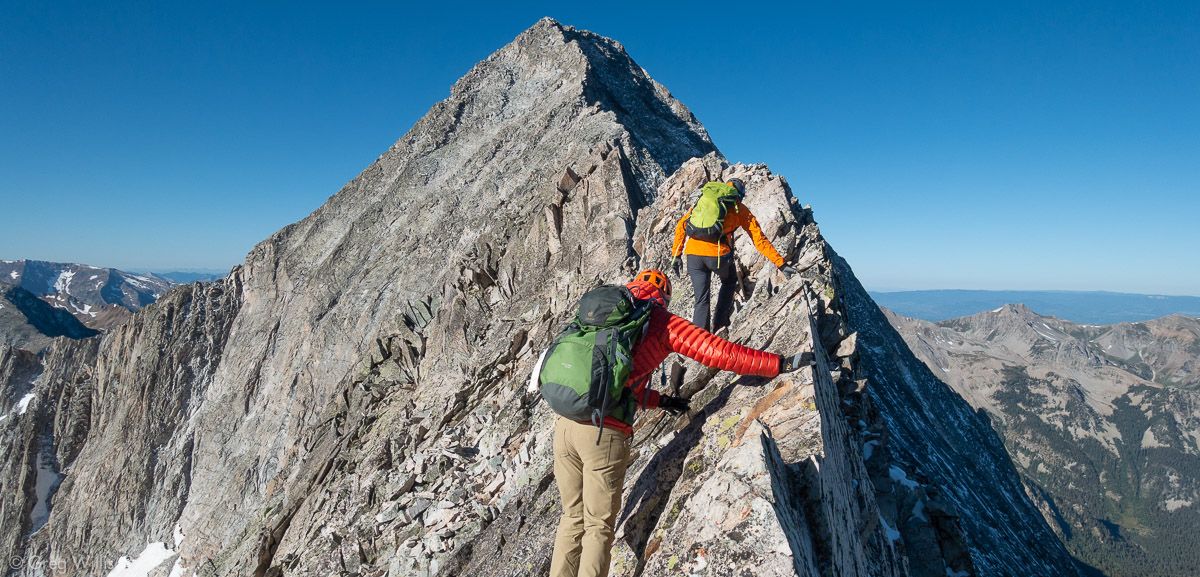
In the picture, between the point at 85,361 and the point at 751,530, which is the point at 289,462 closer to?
the point at 751,530

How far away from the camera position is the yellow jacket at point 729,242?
12.4m

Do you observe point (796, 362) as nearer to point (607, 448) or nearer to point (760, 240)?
point (607, 448)

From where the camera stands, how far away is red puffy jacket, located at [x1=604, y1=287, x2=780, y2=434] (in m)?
7.93

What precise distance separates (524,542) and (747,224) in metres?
8.35

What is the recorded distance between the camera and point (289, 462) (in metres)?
30.1

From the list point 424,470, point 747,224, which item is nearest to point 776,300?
point 747,224

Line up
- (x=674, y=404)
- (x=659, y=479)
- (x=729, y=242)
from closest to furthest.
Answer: (x=659, y=479) → (x=674, y=404) → (x=729, y=242)

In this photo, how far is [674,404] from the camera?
988cm

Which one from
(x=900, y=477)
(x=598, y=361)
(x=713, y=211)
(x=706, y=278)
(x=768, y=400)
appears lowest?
(x=900, y=477)

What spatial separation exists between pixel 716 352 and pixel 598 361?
5.76ft

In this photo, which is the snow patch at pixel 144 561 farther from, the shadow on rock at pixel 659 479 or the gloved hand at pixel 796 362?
the gloved hand at pixel 796 362

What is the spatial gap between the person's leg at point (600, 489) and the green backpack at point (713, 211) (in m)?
6.08

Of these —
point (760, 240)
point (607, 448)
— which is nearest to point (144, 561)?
point (607, 448)

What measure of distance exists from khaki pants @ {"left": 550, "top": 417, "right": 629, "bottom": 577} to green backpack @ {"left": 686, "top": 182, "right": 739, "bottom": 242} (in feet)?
19.9
